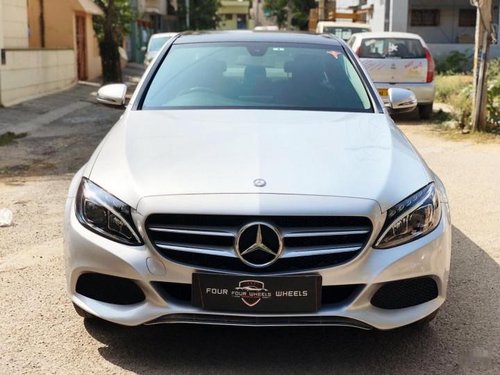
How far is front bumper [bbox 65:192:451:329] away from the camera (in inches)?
121

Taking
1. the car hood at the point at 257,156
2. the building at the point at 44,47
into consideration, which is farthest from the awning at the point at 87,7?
the car hood at the point at 257,156

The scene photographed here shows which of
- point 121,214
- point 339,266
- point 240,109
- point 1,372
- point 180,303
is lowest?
point 1,372

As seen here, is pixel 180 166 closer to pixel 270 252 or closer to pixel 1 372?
pixel 270 252

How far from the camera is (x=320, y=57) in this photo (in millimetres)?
4910

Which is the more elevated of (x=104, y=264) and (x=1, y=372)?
(x=104, y=264)

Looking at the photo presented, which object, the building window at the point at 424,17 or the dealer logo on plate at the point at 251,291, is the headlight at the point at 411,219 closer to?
the dealer logo on plate at the point at 251,291

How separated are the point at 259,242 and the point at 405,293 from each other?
2.42 feet

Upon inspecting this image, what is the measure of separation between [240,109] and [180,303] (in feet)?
5.07

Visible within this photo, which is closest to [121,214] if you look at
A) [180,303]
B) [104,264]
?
[104,264]

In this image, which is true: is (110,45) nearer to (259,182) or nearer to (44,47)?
(44,47)

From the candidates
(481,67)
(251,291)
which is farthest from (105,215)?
(481,67)

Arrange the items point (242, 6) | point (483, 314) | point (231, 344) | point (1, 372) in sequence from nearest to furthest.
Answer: point (1, 372)
point (231, 344)
point (483, 314)
point (242, 6)

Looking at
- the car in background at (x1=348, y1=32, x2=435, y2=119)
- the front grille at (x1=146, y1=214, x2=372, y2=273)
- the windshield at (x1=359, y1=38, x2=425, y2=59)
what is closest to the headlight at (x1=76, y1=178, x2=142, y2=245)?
the front grille at (x1=146, y1=214, x2=372, y2=273)

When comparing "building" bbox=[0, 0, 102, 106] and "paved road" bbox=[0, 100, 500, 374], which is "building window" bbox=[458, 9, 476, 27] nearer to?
"building" bbox=[0, 0, 102, 106]
